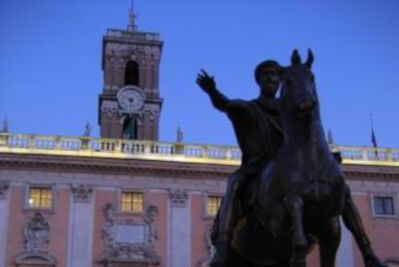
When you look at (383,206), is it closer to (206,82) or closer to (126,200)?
(126,200)

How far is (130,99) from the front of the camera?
53500mm

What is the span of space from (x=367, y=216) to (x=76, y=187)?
50.0 feet

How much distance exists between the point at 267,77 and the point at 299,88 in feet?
4.10

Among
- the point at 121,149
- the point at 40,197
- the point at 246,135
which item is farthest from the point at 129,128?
the point at 246,135

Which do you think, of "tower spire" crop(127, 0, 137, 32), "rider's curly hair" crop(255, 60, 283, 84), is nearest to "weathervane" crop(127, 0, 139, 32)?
"tower spire" crop(127, 0, 137, 32)

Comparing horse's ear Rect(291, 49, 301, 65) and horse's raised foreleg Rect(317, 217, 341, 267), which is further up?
horse's ear Rect(291, 49, 301, 65)

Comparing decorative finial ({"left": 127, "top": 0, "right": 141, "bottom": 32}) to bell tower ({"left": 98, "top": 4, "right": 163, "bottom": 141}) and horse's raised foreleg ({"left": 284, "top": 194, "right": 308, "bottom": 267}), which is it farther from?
horse's raised foreleg ({"left": 284, "top": 194, "right": 308, "bottom": 267})

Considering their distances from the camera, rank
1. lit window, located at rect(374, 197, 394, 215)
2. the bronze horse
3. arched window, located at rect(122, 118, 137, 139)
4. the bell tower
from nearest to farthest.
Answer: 1. the bronze horse
2. lit window, located at rect(374, 197, 394, 215)
3. arched window, located at rect(122, 118, 137, 139)
4. the bell tower

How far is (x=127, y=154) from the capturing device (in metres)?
39.2

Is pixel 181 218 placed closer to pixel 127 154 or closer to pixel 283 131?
pixel 127 154

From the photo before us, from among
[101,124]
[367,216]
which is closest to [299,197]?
[367,216]

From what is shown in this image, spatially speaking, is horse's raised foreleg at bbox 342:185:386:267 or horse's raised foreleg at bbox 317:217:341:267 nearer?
horse's raised foreleg at bbox 317:217:341:267

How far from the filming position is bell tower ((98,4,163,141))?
52812mm

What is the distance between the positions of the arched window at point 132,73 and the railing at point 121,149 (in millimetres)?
17255
